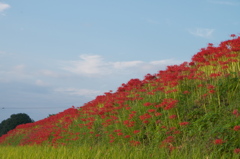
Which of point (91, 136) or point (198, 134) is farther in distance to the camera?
point (91, 136)

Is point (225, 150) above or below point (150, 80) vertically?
below

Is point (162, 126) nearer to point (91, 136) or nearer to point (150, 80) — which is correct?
point (91, 136)

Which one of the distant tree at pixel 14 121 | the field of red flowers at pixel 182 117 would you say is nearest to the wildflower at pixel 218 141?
the field of red flowers at pixel 182 117

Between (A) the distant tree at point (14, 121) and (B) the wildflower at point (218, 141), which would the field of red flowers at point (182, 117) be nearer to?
Answer: (B) the wildflower at point (218, 141)

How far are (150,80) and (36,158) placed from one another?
30.6ft

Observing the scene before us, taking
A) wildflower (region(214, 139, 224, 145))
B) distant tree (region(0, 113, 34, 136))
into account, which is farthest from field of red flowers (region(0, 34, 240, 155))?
distant tree (region(0, 113, 34, 136))

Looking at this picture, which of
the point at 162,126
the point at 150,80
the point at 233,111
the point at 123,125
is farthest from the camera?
the point at 150,80

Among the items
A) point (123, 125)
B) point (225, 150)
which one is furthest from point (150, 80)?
point (225, 150)

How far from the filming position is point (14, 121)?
86.5 feet

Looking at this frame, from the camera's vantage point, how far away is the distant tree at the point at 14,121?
86.3 feet

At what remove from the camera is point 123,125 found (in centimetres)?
1058

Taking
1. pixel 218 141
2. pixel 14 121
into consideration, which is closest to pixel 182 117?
pixel 218 141

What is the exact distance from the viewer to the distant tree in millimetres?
26297

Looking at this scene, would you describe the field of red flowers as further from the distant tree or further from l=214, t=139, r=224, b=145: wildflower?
the distant tree
